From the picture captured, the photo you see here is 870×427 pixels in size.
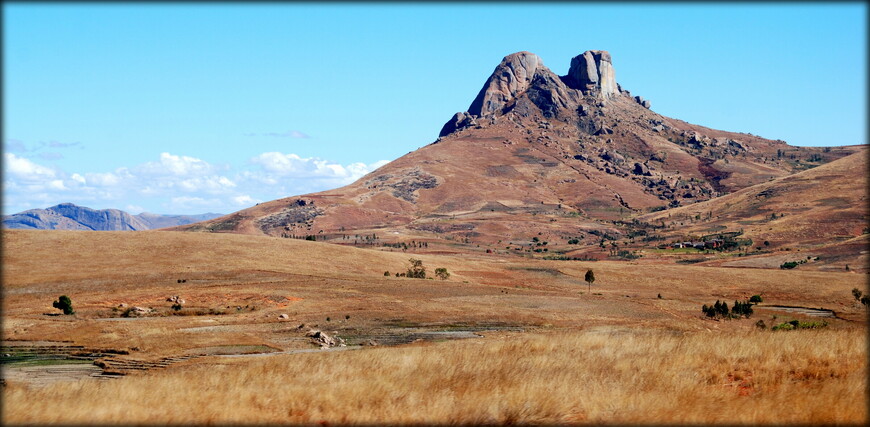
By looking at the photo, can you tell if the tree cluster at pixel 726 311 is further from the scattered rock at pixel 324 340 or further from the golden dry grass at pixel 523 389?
the golden dry grass at pixel 523 389

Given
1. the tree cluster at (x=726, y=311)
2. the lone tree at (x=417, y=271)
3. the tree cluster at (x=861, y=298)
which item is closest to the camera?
the tree cluster at (x=726, y=311)

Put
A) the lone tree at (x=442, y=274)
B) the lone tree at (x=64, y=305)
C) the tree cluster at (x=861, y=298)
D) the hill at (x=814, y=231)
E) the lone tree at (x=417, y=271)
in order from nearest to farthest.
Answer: the lone tree at (x=64, y=305), the tree cluster at (x=861, y=298), the lone tree at (x=417, y=271), the lone tree at (x=442, y=274), the hill at (x=814, y=231)

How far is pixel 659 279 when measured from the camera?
100188 millimetres

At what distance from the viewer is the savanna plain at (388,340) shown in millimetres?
11219

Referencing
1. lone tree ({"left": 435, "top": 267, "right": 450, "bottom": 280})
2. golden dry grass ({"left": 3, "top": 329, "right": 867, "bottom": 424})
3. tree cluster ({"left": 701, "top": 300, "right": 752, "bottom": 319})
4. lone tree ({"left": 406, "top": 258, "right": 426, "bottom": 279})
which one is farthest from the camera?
lone tree ({"left": 435, "top": 267, "right": 450, "bottom": 280})

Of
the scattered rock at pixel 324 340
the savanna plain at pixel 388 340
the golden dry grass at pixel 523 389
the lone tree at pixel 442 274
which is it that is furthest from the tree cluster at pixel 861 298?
the golden dry grass at pixel 523 389

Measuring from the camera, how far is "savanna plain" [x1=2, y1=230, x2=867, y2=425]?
36.8ft

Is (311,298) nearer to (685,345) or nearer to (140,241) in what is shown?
(140,241)

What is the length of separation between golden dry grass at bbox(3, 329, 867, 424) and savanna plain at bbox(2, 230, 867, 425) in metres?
0.05

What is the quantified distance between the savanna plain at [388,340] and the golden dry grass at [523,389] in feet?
0.18

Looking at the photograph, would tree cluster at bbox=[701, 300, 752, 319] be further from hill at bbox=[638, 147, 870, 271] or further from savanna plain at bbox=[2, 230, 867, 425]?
hill at bbox=[638, 147, 870, 271]

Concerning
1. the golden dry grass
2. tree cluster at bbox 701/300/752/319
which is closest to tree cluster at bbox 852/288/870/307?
tree cluster at bbox 701/300/752/319

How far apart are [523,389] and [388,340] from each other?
28.7 metres

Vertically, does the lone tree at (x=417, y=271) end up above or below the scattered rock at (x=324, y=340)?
above
